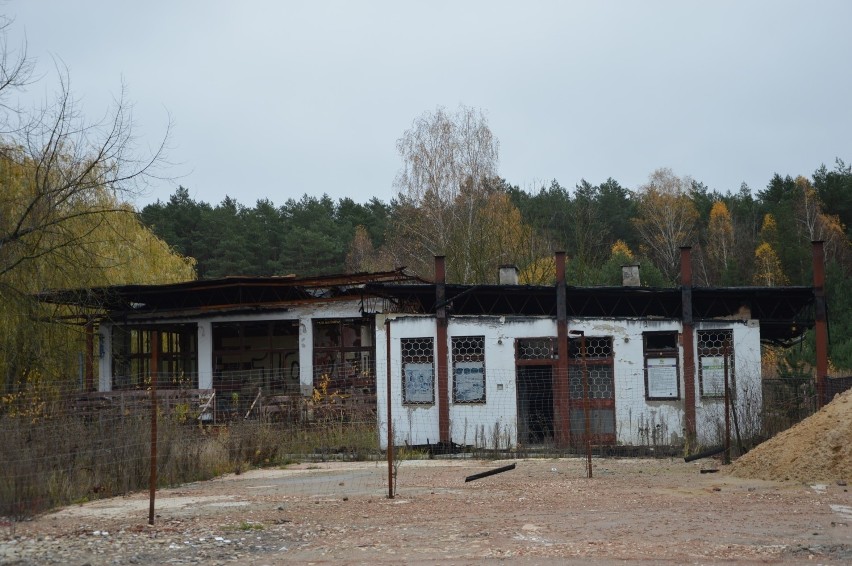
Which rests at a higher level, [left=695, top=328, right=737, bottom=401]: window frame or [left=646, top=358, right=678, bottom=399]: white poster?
[left=695, top=328, right=737, bottom=401]: window frame

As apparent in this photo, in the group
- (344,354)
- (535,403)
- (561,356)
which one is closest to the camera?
(561,356)

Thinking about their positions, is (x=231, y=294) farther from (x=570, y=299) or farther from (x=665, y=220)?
(x=665, y=220)

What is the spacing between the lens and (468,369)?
2617 centimetres

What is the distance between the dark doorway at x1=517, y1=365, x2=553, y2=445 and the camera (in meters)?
26.0

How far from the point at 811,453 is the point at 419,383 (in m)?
11.7

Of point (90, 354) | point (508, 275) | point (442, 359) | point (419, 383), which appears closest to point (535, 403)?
point (442, 359)

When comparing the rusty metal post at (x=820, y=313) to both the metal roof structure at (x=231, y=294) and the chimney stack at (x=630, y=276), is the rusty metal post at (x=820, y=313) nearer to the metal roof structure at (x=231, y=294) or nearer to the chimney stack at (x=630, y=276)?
the chimney stack at (x=630, y=276)

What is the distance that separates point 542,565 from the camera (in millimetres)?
8938

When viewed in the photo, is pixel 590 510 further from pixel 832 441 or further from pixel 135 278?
pixel 135 278

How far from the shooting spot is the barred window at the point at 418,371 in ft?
85.6

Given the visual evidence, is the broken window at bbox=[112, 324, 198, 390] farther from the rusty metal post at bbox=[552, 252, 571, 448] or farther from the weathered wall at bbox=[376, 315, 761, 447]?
the rusty metal post at bbox=[552, 252, 571, 448]

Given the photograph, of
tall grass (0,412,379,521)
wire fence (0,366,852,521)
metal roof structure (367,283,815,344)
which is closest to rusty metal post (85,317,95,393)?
wire fence (0,366,852,521)

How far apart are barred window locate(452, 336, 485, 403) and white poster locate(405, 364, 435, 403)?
0.63 meters

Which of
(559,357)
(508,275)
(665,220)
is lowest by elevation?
(559,357)
